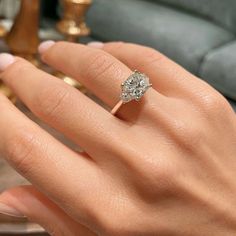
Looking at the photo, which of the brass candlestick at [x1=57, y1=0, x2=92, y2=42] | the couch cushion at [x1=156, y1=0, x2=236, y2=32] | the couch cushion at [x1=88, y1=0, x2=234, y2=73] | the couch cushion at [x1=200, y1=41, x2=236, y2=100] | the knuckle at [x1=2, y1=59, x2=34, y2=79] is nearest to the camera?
the knuckle at [x1=2, y1=59, x2=34, y2=79]

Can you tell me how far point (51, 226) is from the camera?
44cm

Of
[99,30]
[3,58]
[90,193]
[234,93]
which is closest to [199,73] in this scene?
[234,93]

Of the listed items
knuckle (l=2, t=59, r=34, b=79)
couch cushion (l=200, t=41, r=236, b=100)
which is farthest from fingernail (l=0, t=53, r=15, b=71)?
couch cushion (l=200, t=41, r=236, b=100)

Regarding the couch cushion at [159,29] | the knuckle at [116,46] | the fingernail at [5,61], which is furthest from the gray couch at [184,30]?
the fingernail at [5,61]

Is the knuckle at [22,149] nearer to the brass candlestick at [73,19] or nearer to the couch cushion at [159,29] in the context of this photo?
the brass candlestick at [73,19]

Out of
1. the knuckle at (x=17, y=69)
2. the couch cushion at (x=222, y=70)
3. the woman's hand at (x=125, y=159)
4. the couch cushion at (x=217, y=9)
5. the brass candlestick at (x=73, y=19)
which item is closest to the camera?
the woman's hand at (x=125, y=159)

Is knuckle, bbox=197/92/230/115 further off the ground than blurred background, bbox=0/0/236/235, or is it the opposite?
knuckle, bbox=197/92/230/115

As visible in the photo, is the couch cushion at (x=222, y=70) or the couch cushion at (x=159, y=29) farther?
the couch cushion at (x=159, y=29)

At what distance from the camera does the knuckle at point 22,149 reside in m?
0.42

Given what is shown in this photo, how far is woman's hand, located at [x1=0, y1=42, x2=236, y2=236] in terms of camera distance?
0.41 metres

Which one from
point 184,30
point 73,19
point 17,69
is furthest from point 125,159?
point 184,30

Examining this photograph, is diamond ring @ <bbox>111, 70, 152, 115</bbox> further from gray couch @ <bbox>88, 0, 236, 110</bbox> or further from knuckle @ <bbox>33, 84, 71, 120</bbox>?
gray couch @ <bbox>88, 0, 236, 110</bbox>

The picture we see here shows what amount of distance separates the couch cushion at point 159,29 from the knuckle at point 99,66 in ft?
1.97

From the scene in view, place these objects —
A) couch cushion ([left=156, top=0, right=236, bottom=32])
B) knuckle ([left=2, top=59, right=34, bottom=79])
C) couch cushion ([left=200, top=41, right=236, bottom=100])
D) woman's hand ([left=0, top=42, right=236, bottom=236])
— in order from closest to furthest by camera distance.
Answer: woman's hand ([left=0, top=42, right=236, bottom=236])
knuckle ([left=2, top=59, right=34, bottom=79])
couch cushion ([left=200, top=41, right=236, bottom=100])
couch cushion ([left=156, top=0, right=236, bottom=32])
